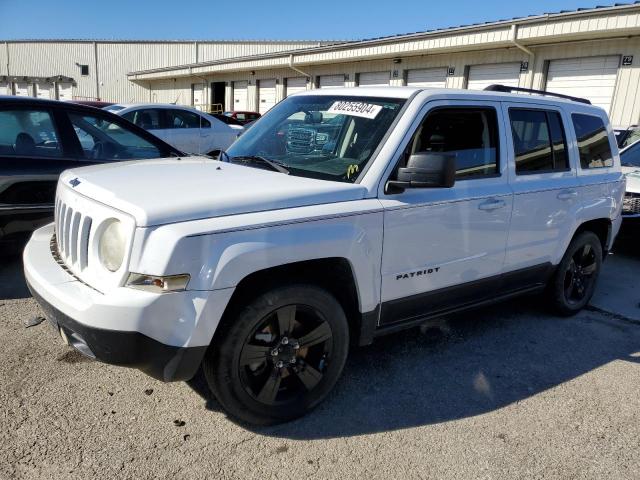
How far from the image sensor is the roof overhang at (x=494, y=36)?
11047mm

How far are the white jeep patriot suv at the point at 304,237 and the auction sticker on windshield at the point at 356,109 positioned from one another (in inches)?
0.6

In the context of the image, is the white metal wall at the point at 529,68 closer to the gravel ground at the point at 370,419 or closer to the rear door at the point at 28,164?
the gravel ground at the point at 370,419

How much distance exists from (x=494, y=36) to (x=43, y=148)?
1175cm

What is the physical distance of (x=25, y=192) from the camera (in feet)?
15.5

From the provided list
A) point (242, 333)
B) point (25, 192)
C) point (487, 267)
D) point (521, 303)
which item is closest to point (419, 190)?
point (487, 267)

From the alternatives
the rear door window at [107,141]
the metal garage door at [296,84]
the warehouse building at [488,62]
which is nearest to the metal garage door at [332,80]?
the warehouse building at [488,62]

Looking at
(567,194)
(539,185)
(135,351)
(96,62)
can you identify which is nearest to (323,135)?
(539,185)

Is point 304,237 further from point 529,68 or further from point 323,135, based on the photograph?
point 529,68

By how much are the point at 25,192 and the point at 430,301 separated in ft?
12.0

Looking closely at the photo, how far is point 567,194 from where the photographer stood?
14.0ft

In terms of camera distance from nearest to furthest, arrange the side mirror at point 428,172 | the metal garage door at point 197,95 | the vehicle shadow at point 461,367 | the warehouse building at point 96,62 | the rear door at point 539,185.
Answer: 1. the side mirror at point 428,172
2. the vehicle shadow at point 461,367
3. the rear door at point 539,185
4. the metal garage door at point 197,95
5. the warehouse building at point 96,62

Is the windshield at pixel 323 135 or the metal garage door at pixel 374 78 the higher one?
the metal garage door at pixel 374 78

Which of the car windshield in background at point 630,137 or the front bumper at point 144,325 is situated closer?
the front bumper at point 144,325

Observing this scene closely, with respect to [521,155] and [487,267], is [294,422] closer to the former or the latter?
[487,267]
